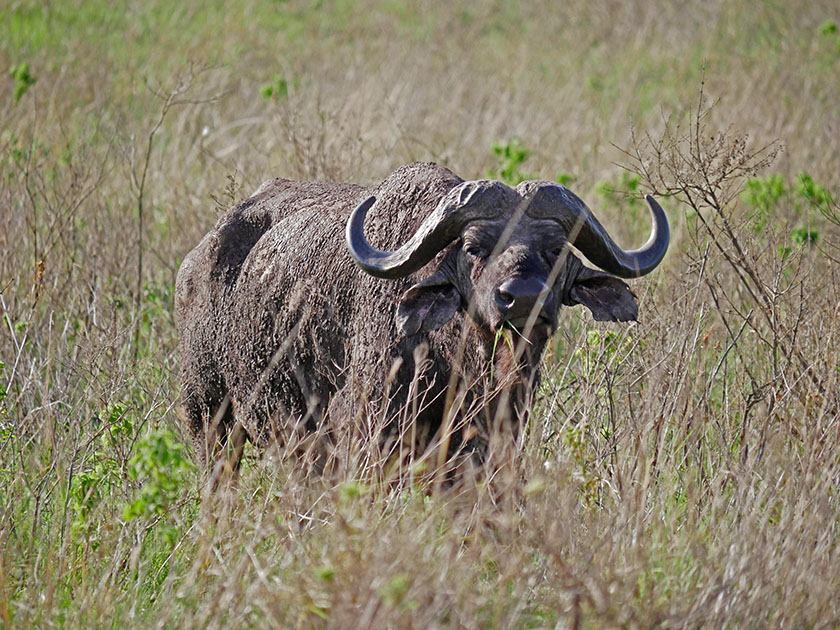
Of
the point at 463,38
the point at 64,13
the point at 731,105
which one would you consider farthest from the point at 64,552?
the point at 463,38

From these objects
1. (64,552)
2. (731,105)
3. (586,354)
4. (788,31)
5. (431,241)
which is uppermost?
(788,31)

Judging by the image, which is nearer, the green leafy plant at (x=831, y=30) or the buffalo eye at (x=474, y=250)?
the buffalo eye at (x=474, y=250)

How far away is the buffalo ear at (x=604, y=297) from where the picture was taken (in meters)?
4.11

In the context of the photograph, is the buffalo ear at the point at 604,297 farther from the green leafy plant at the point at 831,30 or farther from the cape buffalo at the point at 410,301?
the green leafy plant at the point at 831,30

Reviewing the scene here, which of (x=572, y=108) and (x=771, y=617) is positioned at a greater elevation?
(x=572, y=108)

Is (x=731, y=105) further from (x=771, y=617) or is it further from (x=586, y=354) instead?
(x=771, y=617)

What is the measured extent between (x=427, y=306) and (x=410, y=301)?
7cm

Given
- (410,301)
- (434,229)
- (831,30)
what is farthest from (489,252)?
(831,30)

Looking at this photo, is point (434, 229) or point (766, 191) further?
point (766, 191)

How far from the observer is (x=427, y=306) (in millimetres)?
4074

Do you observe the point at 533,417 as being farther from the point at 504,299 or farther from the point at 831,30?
the point at 831,30

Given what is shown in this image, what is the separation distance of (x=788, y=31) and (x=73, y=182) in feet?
34.9

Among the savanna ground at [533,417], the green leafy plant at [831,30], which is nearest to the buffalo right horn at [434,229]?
the savanna ground at [533,417]

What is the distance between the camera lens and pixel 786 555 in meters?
3.31
